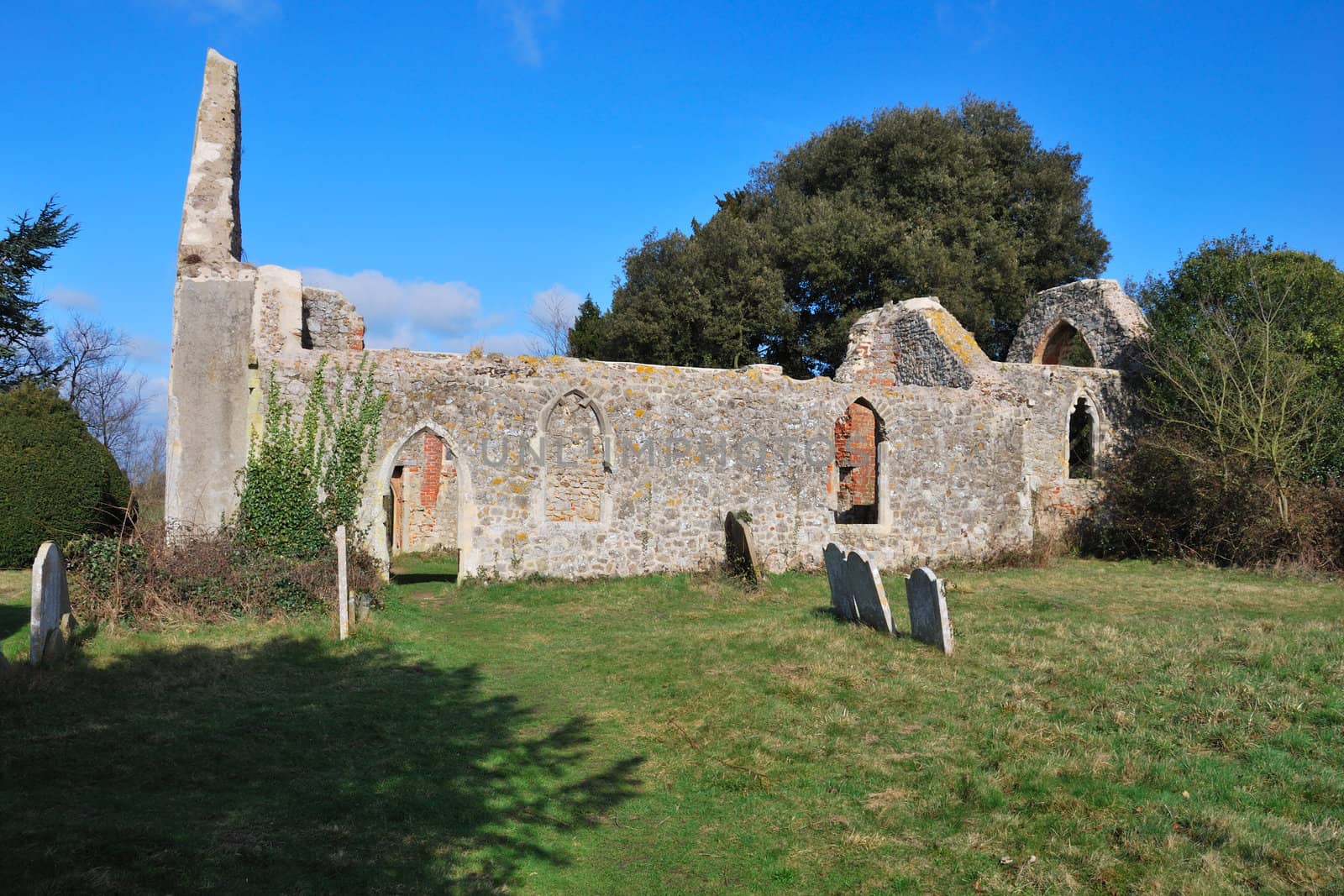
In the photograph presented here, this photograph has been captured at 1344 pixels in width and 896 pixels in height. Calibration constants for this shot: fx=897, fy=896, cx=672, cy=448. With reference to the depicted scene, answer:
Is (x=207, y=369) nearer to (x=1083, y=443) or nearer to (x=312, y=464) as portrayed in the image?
(x=312, y=464)

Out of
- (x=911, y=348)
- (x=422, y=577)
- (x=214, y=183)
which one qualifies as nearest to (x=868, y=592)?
(x=422, y=577)

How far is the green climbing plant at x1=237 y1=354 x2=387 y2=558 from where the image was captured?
12.2 m

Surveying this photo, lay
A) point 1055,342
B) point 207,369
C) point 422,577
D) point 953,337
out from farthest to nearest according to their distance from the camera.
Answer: point 1055,342 → point 953,337 → point 422,577 → point 207,369

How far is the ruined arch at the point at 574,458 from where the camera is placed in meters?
13.9

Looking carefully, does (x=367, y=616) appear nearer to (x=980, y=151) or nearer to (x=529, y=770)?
(x=529, y=770)

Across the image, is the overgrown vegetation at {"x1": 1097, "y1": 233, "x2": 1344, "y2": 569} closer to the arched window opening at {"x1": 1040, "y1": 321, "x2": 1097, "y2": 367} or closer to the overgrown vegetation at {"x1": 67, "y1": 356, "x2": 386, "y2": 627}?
the arched window opening at {"x1": 1040, "y1": 321, "x2": 1097, "y2": 367}

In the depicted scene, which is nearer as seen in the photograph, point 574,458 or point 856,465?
point 574,458

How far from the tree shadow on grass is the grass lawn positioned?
0.08 ft

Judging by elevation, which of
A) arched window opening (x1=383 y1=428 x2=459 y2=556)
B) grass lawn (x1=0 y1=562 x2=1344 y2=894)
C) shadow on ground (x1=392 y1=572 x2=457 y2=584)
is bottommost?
grass lawn (x1=0 y1=562 x2=1344 y2=894)

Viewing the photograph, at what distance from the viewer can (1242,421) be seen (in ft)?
53.5

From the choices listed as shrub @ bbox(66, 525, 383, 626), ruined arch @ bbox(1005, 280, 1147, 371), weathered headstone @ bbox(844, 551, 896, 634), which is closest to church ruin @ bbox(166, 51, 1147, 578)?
ruined arch @ bbox(1005, 280, 1147, 371)

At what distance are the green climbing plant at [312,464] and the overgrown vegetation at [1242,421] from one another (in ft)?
47.2

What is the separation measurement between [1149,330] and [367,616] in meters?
17.4

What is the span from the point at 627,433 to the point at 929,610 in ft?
21.2
